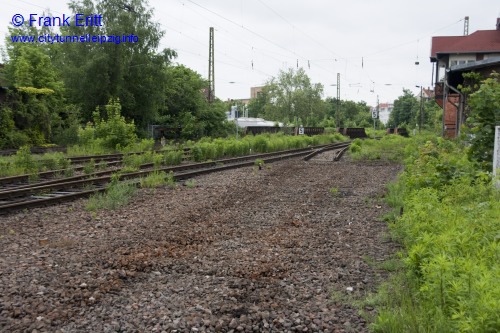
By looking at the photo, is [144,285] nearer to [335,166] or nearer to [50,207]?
[50,207]

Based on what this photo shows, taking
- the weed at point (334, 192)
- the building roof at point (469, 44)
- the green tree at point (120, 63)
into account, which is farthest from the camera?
the building roof at point (469, 44)

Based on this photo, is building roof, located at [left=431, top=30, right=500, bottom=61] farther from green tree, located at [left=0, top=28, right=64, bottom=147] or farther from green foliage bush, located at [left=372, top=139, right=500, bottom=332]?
green foliage bush, located at [left=372, top=139, right=500, bottom=332]

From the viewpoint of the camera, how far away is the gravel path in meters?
3.98

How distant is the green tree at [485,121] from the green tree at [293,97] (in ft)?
251

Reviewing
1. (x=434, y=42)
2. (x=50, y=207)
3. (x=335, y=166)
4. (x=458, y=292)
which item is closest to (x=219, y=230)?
(x=50, y=207)

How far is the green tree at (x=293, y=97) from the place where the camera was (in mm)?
85375

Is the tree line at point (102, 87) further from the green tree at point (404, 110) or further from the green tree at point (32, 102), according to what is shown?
the green tree at point (404, 110)

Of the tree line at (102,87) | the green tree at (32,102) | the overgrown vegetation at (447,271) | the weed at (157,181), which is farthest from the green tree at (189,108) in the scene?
the overgrown vegetation at (447,271)

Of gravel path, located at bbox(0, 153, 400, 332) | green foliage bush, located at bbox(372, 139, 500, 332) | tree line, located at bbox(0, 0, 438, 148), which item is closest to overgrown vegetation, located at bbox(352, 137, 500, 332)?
green foliage bush, located at bbox(372, 139, 500, 332)

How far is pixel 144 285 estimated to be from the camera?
481 centimetres

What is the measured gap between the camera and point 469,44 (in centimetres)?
4194

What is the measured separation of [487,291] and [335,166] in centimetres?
1631

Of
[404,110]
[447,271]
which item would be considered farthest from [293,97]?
[447,271]

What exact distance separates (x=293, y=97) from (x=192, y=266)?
81.8 metres
